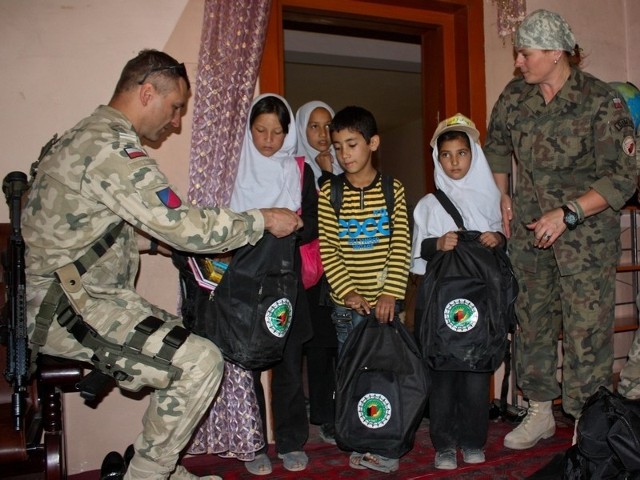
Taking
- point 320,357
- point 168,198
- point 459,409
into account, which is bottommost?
point 459,409

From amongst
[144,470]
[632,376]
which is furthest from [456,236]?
[144,470]

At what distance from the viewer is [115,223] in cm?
222

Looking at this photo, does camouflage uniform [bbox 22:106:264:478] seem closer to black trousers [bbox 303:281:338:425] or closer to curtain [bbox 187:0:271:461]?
curtain [bbox 187:0:271:461]

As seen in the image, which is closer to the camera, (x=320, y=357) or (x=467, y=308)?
(x=467, y=308)

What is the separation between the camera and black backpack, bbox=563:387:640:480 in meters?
2.14

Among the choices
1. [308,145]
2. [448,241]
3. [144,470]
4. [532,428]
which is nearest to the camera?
[144,470]

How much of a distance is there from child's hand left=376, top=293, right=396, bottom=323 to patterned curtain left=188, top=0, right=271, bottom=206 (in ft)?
2.86

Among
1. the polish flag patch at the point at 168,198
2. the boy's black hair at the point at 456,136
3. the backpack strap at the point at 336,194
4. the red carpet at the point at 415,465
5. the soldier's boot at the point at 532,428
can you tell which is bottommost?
the red carpet at the point at 415,465

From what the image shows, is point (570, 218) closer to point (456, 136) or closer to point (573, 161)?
point (573, 161)

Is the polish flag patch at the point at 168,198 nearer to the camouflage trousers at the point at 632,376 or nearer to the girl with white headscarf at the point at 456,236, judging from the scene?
the girl with white headscarf at the point at 456,236

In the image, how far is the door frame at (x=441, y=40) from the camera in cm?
349

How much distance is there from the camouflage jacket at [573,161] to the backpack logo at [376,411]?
99cm

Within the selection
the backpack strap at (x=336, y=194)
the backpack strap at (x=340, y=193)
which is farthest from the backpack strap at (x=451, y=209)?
the backpack strap at (x=336, y=194)

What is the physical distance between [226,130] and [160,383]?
127 cm
